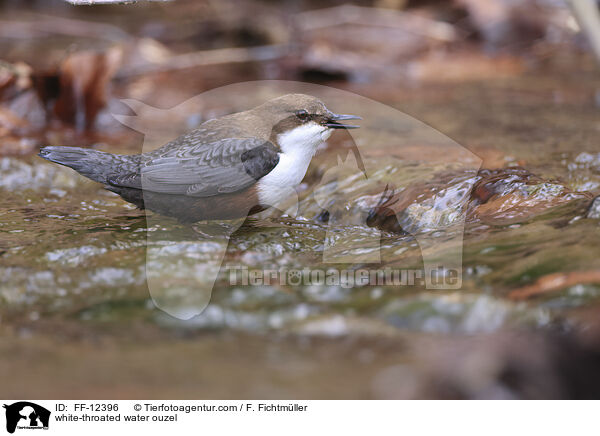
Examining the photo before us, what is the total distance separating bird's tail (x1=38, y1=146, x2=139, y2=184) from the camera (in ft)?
11.1

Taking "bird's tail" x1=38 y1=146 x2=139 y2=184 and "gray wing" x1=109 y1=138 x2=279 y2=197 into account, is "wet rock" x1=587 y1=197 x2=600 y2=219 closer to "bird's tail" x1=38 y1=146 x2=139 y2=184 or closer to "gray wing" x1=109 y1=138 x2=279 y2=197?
"gray wing" x1=109 y1=138 x2=279 y2=197

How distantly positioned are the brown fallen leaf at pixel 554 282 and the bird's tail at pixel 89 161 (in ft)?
6.98

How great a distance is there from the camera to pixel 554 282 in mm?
2273

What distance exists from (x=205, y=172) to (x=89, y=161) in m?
0.63

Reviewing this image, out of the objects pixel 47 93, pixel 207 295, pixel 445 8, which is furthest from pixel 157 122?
pixel 445 8

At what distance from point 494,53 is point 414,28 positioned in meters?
1.06

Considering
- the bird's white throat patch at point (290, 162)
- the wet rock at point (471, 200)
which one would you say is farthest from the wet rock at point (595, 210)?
the bird's white throat patch at point (290, 162)

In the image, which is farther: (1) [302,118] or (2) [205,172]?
(1) [302,118]

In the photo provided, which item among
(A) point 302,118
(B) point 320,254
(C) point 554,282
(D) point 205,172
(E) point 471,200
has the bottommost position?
(C) point 554,282

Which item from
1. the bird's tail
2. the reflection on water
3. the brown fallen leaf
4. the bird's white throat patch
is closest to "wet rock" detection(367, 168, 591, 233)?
the reflection on water
